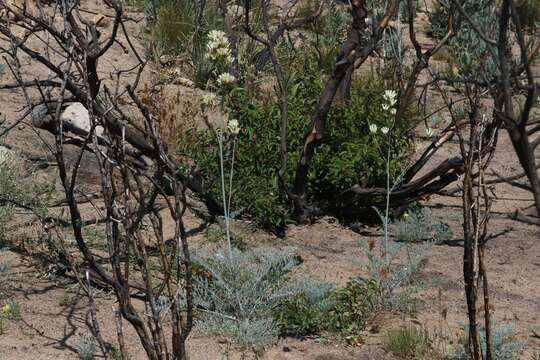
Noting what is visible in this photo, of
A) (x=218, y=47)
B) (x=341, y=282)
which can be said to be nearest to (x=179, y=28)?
(x=218, y=47)

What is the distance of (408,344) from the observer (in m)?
3.85

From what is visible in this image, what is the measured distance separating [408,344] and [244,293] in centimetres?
75

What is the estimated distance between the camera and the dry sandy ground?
3.87 metres

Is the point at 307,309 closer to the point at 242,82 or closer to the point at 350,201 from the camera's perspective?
the point at 350,201

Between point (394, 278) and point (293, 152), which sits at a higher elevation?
point (293, 152)

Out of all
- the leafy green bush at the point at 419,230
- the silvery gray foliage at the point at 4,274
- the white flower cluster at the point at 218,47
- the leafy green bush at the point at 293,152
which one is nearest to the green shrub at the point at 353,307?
the leafy green bush at the point at 419,230

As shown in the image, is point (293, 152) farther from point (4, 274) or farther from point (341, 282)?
point (4, 274)

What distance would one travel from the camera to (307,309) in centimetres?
404

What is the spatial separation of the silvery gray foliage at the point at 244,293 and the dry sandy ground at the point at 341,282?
79mm

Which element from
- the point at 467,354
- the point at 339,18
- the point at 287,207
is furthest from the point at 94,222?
the point at 339,18

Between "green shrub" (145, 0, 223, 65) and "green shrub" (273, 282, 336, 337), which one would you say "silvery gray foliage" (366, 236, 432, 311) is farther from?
"green shrub" (145, 0, 223, 65)

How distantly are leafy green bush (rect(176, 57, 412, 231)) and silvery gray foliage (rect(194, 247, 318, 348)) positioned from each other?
916mm

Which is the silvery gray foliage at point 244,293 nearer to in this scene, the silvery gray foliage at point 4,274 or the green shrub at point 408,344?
the green shrub at point 408,344

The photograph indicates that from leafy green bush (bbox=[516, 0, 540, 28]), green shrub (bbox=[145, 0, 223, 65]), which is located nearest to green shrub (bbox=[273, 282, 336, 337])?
green shrub (bbox=[145, 0, 223, 65])
